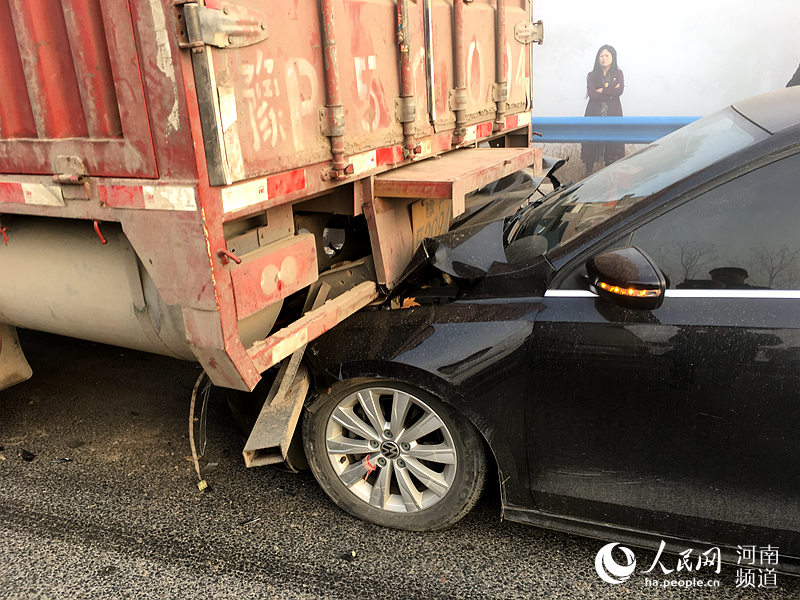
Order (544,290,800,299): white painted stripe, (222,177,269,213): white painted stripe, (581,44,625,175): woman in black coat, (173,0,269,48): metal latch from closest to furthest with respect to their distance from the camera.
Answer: (173,0,269,48): metal latch
(544,290,800,299): white painted stripe
(222,177,269,213): white painted stripe
(581,44,625,175): woman in black coat

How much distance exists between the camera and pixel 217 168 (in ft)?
7.49

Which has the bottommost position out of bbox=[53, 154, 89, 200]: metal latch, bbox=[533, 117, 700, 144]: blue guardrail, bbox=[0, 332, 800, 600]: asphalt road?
bbox=[0, 332, 800, 600]: asphalt road

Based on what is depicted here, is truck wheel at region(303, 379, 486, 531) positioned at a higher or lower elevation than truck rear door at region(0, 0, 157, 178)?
lower

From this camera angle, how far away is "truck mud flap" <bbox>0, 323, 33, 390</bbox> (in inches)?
140

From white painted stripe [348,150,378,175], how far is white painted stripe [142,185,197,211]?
2.81 feet

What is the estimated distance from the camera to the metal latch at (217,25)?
2117mm

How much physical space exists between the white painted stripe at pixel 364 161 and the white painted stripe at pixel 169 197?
0.86 m

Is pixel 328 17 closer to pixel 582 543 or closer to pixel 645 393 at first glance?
pixel 645 393

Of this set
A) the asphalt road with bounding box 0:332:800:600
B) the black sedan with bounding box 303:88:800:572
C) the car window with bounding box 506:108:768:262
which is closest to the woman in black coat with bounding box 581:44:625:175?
the car window with bounding box 506:108:768:262

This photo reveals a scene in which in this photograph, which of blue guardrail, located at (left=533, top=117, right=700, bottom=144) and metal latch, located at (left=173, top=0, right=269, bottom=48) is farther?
blue guardrail, located at (left=533, top=117, right=700, bottom=144)

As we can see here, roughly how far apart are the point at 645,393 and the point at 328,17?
1.88 metres

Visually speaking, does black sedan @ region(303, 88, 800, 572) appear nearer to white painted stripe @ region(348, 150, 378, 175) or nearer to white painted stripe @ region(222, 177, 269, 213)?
white painted stripe @ region(348, 150, 378, 175)

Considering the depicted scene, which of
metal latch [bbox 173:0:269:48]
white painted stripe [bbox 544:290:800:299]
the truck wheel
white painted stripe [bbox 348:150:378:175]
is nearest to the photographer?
metal latch [bbox 173:0:269:48]

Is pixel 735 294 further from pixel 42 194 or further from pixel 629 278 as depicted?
pixel 42 194
